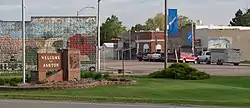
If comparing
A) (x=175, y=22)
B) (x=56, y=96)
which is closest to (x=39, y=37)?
(x=175, y=22)

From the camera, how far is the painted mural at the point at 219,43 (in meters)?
96.1

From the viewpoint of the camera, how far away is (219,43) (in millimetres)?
96625

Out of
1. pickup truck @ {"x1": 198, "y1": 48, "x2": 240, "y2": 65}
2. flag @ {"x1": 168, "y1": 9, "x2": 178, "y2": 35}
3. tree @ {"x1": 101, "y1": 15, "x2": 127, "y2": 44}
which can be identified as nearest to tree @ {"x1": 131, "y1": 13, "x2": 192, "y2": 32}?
tree @ {"x1": 101, "y1": 15, "x2": 127, "y2": 44}

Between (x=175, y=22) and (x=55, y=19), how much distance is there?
13.2 meters

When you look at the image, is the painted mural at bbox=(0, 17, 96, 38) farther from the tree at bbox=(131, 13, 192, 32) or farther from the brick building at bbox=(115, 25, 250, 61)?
the tree at bbox=(131, 13, 192, 32)

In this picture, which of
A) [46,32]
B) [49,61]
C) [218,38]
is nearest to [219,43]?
[218,38]

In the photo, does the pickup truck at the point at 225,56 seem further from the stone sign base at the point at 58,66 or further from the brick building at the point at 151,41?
the stone sign base at the point at 58,66

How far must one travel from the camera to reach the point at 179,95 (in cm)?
2120

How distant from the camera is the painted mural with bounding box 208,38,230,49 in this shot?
9606 cm

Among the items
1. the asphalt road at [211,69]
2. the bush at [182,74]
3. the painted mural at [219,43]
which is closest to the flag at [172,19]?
the bush at [182,74]

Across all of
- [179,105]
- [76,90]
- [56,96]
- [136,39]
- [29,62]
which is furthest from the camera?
[136,39]

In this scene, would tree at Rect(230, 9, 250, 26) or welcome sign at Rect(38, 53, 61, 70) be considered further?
tree at Rect(230, 9, 250, 26)

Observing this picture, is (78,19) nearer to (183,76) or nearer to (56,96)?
(183,76)

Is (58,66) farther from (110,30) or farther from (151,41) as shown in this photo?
(110,30)
